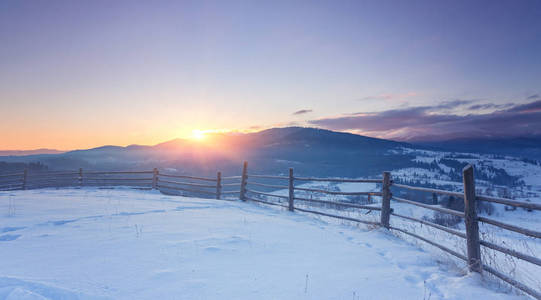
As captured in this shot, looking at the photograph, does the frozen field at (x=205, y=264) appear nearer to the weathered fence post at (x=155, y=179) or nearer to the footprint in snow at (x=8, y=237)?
the footprint in snow at (x=8, y=237)

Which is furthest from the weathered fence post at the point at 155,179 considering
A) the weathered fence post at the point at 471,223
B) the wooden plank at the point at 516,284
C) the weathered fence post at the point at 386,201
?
the wooden plank at the point at 516,284

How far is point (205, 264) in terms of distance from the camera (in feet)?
12.7

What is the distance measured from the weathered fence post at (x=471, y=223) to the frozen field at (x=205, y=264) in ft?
0.83

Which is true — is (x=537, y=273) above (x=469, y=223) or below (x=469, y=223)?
below

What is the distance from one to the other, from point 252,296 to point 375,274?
186 centimetres

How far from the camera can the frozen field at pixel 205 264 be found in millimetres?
3094

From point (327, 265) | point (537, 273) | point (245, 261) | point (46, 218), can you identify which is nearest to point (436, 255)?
point (537, 273)

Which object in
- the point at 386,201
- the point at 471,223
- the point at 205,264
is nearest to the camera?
the point at 205,264

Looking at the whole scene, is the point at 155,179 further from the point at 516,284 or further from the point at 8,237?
the point at 516,284

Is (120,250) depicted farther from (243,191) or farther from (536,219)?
(536,219)

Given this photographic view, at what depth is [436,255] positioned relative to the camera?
5.07 metres

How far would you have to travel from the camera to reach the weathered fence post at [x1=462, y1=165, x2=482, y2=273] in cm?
414

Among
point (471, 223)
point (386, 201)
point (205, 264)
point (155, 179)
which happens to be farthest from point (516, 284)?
point (155, 179)

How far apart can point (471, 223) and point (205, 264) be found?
3880 millimetres
